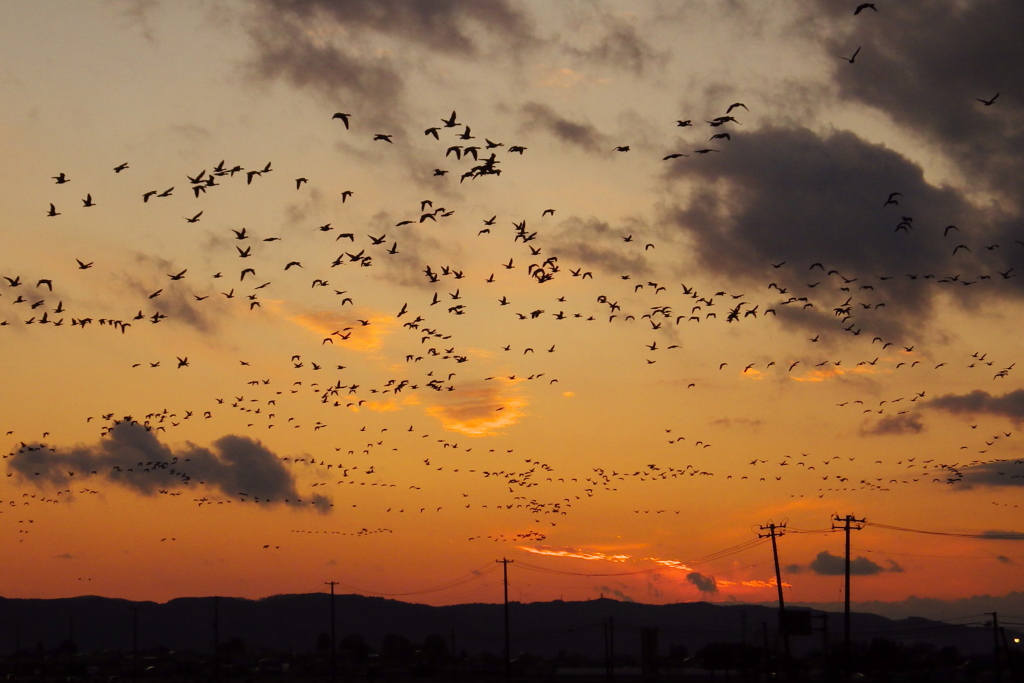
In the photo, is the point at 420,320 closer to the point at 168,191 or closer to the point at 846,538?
the point at 168,191

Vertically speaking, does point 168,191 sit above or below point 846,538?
above

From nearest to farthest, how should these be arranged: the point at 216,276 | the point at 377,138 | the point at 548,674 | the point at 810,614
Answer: the point at 377,138
the point at 216,276
the point at 810,614
the point at 548,674

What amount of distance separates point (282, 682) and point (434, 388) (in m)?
86.1

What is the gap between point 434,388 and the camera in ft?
256

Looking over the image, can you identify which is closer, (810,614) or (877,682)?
(810,614)

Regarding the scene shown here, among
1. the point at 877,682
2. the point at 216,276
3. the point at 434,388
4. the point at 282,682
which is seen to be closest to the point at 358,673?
the point at 282,682

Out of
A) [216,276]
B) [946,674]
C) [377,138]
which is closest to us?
[377,138]

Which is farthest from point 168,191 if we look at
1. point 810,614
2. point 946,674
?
point 946,674

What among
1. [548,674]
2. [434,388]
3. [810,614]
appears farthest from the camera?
[548,674]

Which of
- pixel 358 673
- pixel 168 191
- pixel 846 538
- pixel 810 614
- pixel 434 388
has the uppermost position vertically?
pixel 168 191

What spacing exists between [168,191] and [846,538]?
74.0 m

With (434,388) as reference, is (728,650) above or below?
below

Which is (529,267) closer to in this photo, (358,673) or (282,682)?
(282,682)

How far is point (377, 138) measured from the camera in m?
50.3
